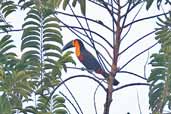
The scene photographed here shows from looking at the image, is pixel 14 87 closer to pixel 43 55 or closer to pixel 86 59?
pixel 43 55

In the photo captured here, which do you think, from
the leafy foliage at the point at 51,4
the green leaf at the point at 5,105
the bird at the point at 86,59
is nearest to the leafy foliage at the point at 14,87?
the green leaf at the point at 5,105

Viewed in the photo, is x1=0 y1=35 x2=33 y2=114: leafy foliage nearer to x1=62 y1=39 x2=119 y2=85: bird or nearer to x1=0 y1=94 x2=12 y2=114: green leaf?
x1=0 y1=94 x2=12 y2=114: green leaf

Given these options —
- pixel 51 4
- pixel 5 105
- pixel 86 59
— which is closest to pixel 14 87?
pixel 5 105

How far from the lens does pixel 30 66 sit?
3900 mm

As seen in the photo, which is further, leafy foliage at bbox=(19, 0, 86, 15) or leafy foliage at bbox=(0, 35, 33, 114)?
leafy foliage at bbox=(19, 0, 86, 15)

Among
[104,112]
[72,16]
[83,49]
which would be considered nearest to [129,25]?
[72,16]

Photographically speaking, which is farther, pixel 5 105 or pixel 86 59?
pixel 86 59

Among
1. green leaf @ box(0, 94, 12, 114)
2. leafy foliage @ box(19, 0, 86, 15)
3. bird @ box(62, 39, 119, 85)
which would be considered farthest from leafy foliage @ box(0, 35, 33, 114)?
bird @ box(62, 39, 119, 85)

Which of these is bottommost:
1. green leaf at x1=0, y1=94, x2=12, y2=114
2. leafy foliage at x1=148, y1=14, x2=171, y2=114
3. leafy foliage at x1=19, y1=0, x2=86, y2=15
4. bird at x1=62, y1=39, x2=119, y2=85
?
green leaf at x1=0, y1=94, x2=12, y2=114

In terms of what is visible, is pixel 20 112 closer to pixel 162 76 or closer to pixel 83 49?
pixel 162 76

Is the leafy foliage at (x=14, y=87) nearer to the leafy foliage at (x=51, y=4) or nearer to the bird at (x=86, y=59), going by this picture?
the leafy foliage at (x=51, y=4)

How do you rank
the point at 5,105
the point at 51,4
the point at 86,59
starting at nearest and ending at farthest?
the point at 5,105
the point at 51,4
the point at 86,59

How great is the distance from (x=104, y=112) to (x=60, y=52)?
2.28ft

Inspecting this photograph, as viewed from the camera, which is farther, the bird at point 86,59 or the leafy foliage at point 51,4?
the bird at point 86,59
